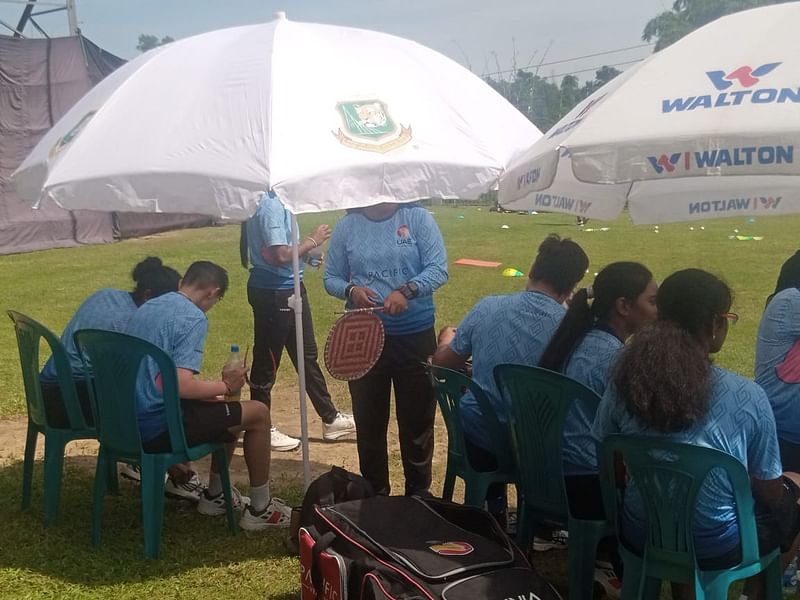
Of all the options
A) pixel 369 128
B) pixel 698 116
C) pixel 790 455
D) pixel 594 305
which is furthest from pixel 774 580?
pixel 369 128

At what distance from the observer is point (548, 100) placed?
66.5m

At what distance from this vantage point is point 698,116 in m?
2.69

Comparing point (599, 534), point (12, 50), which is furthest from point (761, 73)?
point (12, 50)

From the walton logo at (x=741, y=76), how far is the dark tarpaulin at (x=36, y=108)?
54.7 ft

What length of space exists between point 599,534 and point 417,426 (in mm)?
1450

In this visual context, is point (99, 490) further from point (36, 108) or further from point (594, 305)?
point (36, 108)

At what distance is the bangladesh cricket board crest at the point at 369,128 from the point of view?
335cm

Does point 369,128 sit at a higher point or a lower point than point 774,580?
higher

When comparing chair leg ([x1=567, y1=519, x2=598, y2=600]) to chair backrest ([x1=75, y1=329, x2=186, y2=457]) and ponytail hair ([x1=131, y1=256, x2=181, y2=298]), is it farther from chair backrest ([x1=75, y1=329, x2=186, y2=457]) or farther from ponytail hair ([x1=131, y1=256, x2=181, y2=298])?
ponytail hair ([x1=131, y1=256, x2=181, y2=298])

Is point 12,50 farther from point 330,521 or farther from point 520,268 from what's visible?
point 330,521

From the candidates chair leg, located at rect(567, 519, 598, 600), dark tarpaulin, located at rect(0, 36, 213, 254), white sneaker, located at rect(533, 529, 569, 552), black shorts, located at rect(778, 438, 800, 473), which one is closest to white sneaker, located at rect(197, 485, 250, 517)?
white sneaker, located at rect(533, 529, 569, 552)

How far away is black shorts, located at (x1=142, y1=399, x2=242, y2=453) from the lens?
13.1 ft

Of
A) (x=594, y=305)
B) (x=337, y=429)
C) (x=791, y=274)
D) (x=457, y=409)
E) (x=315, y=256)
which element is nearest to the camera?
(x=594, y=305)

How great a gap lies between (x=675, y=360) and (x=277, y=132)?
1.61 metres
